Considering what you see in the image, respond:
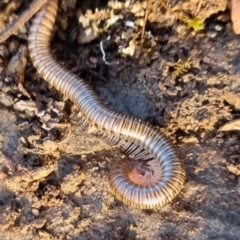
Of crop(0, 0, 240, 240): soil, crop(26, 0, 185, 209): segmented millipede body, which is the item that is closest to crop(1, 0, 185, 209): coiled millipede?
crop(26, 0, 185, 209): segmented millipede body

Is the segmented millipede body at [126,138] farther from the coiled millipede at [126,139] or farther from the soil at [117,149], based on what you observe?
the soil at [117,149]

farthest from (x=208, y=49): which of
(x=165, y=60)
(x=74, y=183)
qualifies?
(x=74, y=183)

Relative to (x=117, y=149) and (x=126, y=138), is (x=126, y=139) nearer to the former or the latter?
(x=126, y=138)

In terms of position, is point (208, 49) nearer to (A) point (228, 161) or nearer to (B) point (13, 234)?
(A) point (228, 161)

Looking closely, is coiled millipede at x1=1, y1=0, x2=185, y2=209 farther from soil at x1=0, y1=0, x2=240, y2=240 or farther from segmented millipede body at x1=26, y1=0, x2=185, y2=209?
soil at x1=0, y1=0, x2=240, y2=240
